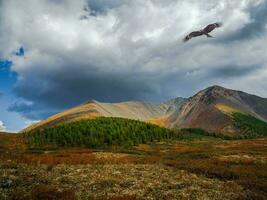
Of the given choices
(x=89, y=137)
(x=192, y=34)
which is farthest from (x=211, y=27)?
(x=89, y=137)

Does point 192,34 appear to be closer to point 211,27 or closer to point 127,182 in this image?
point 211,27

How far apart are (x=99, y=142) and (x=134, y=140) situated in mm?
20563

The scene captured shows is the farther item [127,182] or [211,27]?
[211,27]

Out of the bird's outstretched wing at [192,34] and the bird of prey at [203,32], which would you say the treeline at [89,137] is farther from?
the bird of prey at [203,32]

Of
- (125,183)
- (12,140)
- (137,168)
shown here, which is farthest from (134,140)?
(125,183)

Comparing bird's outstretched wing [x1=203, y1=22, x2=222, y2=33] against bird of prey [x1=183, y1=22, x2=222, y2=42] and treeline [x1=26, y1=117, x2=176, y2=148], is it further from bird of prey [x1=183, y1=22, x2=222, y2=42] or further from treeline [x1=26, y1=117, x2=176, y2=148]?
treeline [x1=26, y1=117, x2=176, y2=148]

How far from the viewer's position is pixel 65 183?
35531mm

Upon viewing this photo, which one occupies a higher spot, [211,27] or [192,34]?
[211,27]

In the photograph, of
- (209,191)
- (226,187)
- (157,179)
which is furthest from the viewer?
(157,179)

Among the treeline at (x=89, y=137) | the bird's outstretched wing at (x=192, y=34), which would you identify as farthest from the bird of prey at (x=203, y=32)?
the treeline at (x=89, y=137)

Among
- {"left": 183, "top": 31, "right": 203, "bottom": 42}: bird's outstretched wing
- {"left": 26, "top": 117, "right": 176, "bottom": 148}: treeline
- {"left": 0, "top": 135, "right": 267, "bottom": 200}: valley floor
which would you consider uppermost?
{"left": 183, "top": 31, "right": 203, "bottom": 42}: bird's outstretched wing

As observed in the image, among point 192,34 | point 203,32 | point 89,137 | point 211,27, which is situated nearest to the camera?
point 211,27

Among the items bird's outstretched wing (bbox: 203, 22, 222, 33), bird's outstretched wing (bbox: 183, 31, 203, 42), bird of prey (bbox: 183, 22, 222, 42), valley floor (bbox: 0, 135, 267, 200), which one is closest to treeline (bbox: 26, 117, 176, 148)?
valley floor (bbox: 0, 135, 267, 200)

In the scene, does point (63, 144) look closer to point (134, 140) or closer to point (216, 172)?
point (134, 140)
